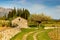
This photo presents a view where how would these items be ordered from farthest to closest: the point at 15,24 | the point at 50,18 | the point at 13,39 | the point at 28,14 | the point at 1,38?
the point at 50,18
the point at 28,14
the point at 15,24
the point at 13,39
the point at 1,38

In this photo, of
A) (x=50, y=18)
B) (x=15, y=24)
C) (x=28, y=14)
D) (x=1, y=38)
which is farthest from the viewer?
(x=50, y=18)

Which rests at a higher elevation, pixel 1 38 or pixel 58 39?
pixel 1 38

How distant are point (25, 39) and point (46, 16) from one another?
85.5 meters

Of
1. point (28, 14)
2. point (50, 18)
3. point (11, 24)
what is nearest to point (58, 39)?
point (11, 24)

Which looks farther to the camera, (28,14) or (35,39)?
(28,14)

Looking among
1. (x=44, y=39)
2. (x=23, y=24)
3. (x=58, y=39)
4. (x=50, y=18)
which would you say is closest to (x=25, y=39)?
(x=44, y=39)

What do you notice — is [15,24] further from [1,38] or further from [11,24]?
[1,38]

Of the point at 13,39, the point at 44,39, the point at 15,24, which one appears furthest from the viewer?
the point at 15,24

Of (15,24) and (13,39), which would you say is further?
(15,24)

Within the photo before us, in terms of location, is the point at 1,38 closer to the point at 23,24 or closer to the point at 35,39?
the point at 35,39

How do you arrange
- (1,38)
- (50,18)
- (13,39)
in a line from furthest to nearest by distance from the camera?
(50,18) → (13,39) → (1,38)

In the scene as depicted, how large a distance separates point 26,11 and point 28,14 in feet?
17.5

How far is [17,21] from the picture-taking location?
74188 millimetres

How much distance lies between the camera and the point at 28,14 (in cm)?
11219
